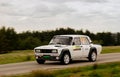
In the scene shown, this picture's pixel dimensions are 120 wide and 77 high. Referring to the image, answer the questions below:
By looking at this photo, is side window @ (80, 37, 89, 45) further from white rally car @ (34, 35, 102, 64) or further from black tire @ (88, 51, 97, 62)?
black tire @ (88, 51, 97, 62)

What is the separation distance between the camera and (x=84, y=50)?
26234mm

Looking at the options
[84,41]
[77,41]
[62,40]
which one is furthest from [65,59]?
[84,41]

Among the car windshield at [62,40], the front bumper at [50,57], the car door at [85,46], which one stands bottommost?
the front bumper at [50,57]

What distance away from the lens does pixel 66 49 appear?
958 inches

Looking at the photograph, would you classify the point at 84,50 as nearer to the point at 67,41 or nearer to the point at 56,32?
the point at 67,41

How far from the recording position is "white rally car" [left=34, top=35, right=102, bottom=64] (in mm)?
23938

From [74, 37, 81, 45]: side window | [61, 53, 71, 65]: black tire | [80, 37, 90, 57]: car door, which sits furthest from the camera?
[80, 37, 90, 57]: car door

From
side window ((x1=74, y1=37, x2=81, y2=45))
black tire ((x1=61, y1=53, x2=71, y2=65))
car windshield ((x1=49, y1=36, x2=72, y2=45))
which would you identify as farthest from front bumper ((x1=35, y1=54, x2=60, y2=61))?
side window ((x1=74, y1=37, x2=81, y2=45))

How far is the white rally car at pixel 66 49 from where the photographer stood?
942 inches

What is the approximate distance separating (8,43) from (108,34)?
32586mm

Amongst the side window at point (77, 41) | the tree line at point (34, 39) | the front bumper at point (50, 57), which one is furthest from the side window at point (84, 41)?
the tree line at point (34, 39)

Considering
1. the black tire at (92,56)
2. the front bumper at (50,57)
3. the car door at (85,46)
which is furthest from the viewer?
the black tire at (92,56)

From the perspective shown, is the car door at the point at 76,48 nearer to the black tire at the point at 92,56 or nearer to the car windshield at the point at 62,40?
the car windshield at the point at 62,40

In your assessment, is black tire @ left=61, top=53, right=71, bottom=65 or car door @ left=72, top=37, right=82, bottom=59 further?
car door @ left=72, top=37, right=82, bottom=59
